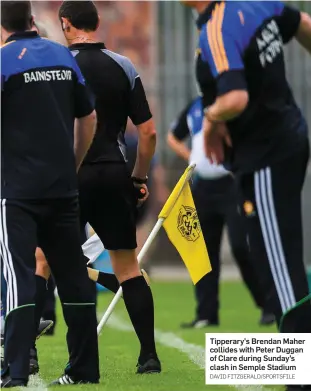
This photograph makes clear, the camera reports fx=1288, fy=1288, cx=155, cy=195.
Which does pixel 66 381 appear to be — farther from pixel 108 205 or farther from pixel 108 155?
pixel 108 155

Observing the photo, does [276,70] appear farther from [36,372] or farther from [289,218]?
[36,372]

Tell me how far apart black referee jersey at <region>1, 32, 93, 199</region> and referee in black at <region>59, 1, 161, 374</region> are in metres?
0.75

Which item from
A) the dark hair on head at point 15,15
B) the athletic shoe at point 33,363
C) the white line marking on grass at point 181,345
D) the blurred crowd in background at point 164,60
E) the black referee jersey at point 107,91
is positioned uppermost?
the blurred crowd in background at point 164,60

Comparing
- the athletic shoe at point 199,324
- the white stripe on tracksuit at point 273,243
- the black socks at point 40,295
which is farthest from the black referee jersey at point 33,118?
the athletic shoe at point 199,324

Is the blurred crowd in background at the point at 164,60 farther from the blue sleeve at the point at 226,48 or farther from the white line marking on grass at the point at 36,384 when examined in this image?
the blue sleeve at the point at 226,48

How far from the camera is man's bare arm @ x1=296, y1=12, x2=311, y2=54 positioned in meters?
6.24

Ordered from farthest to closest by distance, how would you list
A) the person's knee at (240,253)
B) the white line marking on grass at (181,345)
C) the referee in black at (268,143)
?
the person's knee at (240,253) → the white line marking on grass at (181,345) → the referee in black at (268,143)

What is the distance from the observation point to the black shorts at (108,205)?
711 centimetres

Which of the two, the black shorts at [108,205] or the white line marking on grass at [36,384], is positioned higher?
the black shorts at [108,205]

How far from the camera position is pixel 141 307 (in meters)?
7.27

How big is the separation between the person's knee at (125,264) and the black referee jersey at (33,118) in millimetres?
922

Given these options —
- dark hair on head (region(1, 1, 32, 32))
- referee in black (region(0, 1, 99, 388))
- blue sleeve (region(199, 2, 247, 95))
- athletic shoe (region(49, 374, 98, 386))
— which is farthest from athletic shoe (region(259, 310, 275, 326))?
blue sleeve (region(199, 2, 247, 95))

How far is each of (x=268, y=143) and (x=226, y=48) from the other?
54 centimetres

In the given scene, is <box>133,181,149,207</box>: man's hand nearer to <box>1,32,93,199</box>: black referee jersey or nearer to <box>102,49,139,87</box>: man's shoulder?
<box>102,49,139,87</box>: man's shoulder
